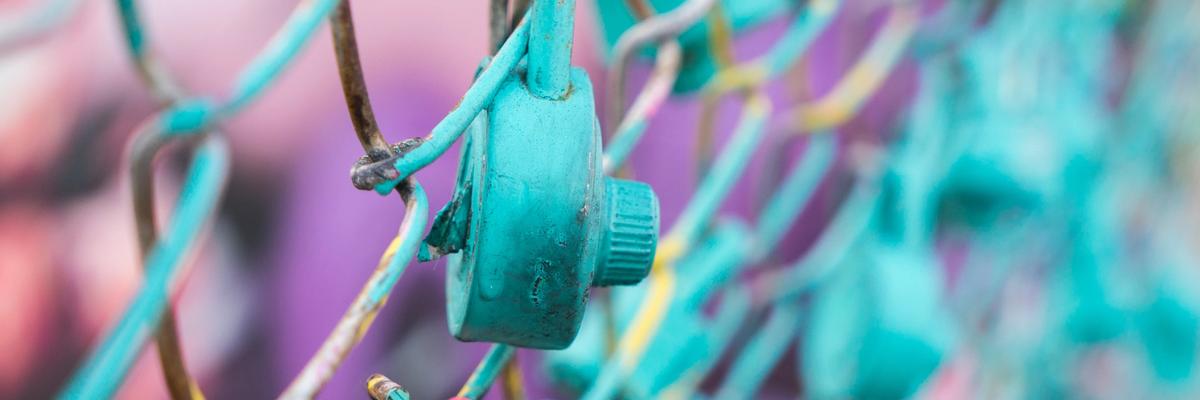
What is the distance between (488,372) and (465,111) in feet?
0.22

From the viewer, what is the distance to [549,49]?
0.13 m

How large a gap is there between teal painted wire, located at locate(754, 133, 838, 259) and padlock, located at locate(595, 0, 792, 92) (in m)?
0.14

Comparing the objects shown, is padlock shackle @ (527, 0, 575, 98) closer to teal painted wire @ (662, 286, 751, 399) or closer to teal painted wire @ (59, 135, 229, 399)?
teal painted wire @ (59, 135, 229, 399)

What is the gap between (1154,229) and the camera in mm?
754

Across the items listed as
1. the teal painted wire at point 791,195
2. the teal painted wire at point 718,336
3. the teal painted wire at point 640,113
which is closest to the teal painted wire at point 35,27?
the teal painted wire at point 640,113

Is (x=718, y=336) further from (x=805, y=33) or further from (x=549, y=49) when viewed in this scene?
(x=549, y=49)

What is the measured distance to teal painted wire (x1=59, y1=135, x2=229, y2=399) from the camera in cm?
15

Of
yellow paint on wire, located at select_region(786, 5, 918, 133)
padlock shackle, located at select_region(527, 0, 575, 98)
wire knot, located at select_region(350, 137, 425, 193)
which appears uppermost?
yellow paint on wire, located at select_region(786, 5, 918, 133)

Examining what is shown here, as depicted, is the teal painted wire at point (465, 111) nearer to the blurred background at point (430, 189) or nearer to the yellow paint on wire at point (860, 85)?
the blurred background at point (430, 189)

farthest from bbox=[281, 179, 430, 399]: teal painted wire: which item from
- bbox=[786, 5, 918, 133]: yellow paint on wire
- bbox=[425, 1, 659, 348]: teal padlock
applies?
bbox=[786, 5, 918, 133]: yellow paint on wire

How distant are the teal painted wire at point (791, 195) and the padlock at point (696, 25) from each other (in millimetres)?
145

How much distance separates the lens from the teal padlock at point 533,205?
128 mm

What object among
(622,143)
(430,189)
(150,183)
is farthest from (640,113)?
(430,189)

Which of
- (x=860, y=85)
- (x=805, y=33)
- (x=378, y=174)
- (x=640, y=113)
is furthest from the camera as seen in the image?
(x=860, y=85)
